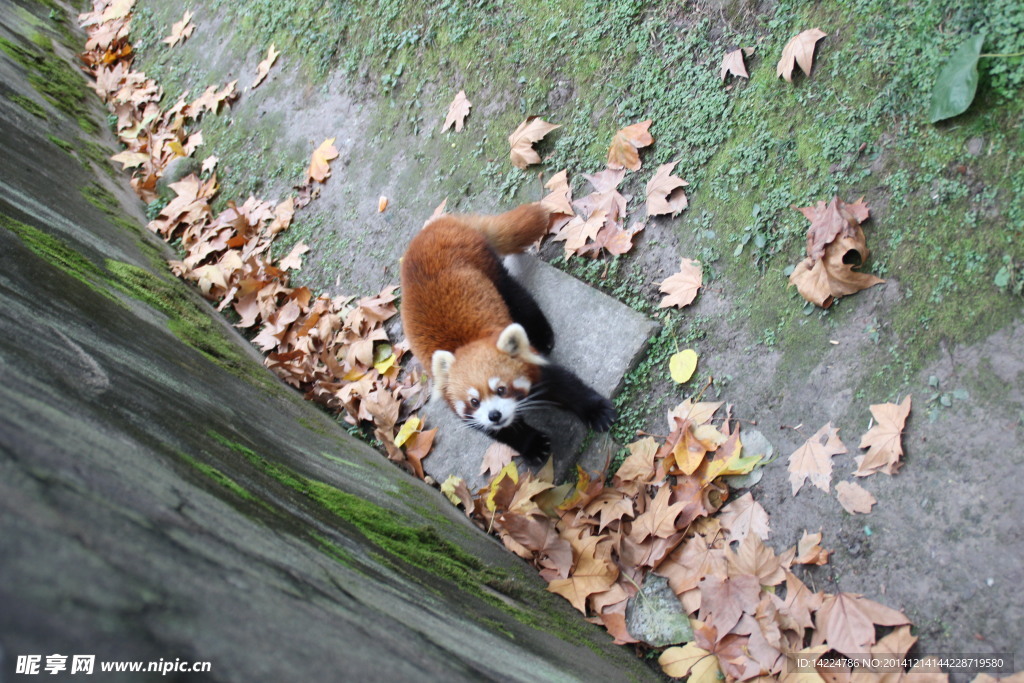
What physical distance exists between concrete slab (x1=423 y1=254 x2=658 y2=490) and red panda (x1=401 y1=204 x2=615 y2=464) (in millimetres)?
83

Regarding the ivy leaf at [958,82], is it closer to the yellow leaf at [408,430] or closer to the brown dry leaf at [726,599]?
the brown dry leaf at [726,599]

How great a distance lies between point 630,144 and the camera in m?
3.36

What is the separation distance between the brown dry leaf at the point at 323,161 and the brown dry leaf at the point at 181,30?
2.72 metres

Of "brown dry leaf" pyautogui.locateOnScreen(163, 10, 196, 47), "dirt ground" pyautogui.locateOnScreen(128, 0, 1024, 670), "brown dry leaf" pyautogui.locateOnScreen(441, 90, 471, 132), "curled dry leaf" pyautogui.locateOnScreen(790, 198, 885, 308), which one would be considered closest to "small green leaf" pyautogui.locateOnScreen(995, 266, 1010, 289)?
"dirt ground" pyautogui.locateOnScreen(128, 0, 1024, 670)

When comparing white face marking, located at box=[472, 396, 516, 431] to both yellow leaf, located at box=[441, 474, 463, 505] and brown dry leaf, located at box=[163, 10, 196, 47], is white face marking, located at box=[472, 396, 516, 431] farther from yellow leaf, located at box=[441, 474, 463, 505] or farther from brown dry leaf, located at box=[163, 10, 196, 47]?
brown dry leaf, located at box=[163, 10, 196, 47]

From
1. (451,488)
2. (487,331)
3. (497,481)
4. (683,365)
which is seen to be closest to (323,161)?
(487,331)

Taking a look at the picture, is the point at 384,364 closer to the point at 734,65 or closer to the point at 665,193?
the point at 665,193

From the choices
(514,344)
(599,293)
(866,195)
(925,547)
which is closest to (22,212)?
(514,344)

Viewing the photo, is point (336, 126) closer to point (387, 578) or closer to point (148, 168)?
point (148, 168)

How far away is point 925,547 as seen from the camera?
2170 mm

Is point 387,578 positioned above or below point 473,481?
above

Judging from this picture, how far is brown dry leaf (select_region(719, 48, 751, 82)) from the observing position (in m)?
3.06

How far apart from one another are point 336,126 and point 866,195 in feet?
11.8

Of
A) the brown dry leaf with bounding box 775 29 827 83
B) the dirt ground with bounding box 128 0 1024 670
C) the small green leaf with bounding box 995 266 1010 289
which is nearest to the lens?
the dirt ground with bounding box 128 0 1024 670
